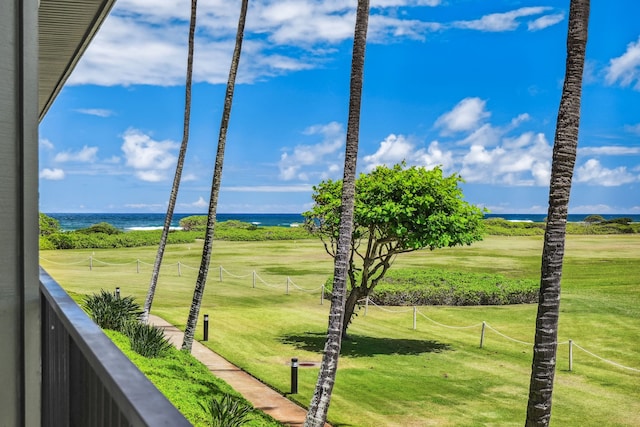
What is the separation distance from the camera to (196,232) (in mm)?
72562

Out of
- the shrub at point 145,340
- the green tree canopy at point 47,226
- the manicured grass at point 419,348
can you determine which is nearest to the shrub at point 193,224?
the green tree canopy at point 47,226

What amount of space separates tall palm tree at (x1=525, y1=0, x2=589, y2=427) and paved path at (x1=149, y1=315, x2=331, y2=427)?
5795 mm

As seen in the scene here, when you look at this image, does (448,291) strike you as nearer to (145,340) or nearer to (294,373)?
(294,373)

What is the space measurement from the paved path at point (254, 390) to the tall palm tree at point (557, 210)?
579 centimetres

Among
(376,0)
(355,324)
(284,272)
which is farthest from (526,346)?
(376,0)

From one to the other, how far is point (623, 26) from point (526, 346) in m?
148

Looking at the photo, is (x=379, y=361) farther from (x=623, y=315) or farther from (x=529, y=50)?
(x=529, y=50)

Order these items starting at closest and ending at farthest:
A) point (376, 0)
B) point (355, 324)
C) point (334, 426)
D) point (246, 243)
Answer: point (334, 426) → point (355, 324) → point (246, 243) → point (376, 0)

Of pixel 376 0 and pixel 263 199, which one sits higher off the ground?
pixel 376 0

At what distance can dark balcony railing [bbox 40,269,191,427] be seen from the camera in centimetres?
130

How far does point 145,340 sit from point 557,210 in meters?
7.21

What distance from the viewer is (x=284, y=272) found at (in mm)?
47125

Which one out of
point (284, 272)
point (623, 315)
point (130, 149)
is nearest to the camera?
point (623, 315)

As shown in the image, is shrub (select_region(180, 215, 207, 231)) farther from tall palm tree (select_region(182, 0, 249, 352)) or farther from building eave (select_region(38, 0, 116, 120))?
building eave (select_region(38, 0, 116, 120))
